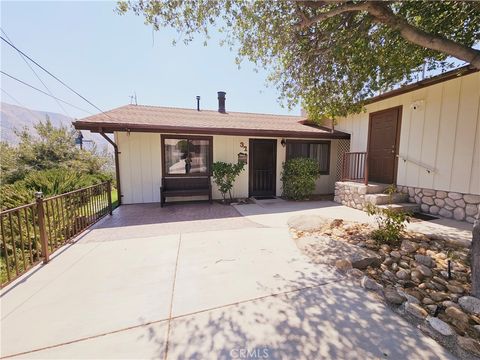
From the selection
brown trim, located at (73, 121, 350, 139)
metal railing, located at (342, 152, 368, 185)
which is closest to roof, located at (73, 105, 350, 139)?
brown trim, located at (73, 121, 350, 139)

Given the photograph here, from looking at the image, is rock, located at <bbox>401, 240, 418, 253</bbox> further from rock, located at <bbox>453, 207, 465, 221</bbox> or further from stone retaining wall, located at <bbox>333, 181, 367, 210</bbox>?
stone retaining wall, located at <bbox>333, 181, 367, 210</bbox>

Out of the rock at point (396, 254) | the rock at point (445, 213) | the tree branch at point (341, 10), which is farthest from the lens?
the rock at point (445, 213)

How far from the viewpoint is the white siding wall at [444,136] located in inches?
176

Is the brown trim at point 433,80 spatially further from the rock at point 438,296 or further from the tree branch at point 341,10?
the rock at point 438,296

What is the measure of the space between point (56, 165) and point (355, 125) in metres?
13.0

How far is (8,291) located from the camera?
7.81 ft

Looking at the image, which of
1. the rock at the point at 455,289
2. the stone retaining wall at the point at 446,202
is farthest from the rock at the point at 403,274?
the stone retaining wall at the point at 446,202

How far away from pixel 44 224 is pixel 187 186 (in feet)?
14.1

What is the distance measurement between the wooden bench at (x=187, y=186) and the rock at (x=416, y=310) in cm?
560

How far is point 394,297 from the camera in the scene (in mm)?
2195

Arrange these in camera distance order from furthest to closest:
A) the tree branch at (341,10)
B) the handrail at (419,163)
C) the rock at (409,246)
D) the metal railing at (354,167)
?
the metal railing at (354,167), the handrail at (419,163), the rock at (409,246), the tree branch at (341,10)

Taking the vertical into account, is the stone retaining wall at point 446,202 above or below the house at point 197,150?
below

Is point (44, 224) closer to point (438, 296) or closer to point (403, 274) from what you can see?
point (403, 274)

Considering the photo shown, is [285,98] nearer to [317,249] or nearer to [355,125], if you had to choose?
[317,249]
